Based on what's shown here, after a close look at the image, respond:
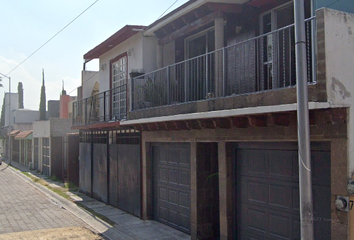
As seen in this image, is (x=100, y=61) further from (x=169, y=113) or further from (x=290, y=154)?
(x=290, y=154)

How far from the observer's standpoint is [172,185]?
10320mm

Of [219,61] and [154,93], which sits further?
[154,93]

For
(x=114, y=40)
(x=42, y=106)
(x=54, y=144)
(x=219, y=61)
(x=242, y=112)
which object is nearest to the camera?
(x=242, y=112)

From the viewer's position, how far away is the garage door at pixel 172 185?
32.0 ft

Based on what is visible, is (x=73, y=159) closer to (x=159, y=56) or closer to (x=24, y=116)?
(x=159, y=56)

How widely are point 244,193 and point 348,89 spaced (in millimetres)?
3143

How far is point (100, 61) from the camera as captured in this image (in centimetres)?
1570

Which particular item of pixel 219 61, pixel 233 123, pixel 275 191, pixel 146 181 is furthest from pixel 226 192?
pixel 146 181

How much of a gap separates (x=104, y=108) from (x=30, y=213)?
4.09 meters

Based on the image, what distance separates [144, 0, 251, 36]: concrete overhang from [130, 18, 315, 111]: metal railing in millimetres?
1092

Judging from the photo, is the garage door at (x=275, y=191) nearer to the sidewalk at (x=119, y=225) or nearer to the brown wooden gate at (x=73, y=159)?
the sidewalk at (x=119, y=225)

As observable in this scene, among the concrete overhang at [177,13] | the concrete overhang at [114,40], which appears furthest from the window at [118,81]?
the concrete overhang at [177,13]

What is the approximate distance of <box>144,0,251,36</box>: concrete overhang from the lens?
339 inches

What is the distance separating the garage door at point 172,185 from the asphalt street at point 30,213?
2.23m
